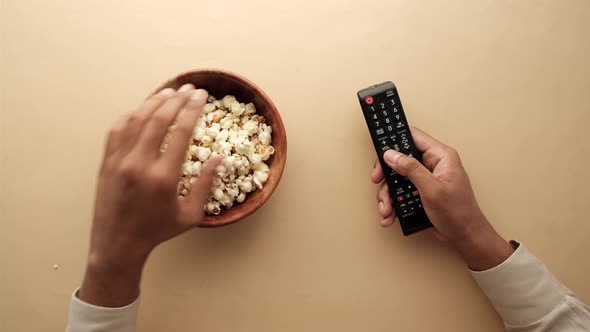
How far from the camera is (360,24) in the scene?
0.80 m

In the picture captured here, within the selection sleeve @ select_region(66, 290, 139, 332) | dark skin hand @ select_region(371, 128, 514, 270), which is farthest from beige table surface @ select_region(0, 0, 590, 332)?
sleeve @ select_region(66, 290, 139, 332)

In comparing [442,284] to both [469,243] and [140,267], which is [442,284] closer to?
[469,243]

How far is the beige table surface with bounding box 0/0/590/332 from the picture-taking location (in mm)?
775

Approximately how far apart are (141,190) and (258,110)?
0.87 ft

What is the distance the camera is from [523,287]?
733mm

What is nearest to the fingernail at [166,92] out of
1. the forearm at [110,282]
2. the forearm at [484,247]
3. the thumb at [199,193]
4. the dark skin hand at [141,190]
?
the dark skin hand at [141,190]

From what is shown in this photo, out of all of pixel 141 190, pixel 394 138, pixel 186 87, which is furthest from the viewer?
pixel 394 138

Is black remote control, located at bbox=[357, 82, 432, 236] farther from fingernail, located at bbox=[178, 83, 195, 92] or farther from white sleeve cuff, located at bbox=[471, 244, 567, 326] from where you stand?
fingernail, located at bbox=[178, 83, 195, 92]

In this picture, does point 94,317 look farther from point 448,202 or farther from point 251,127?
point 448,202

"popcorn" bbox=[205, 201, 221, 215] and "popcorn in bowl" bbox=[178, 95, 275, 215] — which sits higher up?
"popcorn in bowl" bbox=[178, 95, 275, 215]

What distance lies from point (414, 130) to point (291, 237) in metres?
0.30

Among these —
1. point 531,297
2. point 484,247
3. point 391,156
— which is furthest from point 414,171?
point 531,297

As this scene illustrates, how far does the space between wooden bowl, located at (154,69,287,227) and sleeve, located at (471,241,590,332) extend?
41 cm

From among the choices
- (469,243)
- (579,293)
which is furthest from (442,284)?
(579,293)
